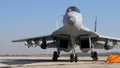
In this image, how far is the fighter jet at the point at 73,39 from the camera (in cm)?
2364

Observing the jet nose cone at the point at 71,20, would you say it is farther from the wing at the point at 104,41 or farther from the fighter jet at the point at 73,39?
the wing at the point at 104,41

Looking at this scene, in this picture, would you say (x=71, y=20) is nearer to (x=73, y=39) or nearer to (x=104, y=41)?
(x=73, y=39)

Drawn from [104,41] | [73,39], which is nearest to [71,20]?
[73,39]

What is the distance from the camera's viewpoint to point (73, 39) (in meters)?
26.2

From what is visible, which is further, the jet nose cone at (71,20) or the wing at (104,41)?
the wing at (104,41)

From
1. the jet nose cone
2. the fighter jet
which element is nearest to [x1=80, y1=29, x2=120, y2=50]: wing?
the fighter jet

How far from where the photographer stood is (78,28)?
79.7ft

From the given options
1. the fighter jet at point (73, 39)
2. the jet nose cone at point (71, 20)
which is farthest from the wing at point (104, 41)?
the jet nose cone at point (71, 20)

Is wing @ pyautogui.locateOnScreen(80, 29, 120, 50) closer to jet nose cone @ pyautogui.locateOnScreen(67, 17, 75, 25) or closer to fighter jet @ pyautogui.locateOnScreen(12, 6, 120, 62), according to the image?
fighter jet @ pyautogui.locateOnScreen(12, 6, 120, 62)

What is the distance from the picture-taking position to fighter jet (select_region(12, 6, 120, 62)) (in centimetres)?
2364

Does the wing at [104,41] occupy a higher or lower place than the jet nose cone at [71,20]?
lower

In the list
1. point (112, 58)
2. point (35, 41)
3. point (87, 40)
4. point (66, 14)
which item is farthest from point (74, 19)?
point (35, 41)

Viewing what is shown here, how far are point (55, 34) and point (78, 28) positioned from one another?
3.42 m

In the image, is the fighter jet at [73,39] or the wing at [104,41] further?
the wing at [104,41]
